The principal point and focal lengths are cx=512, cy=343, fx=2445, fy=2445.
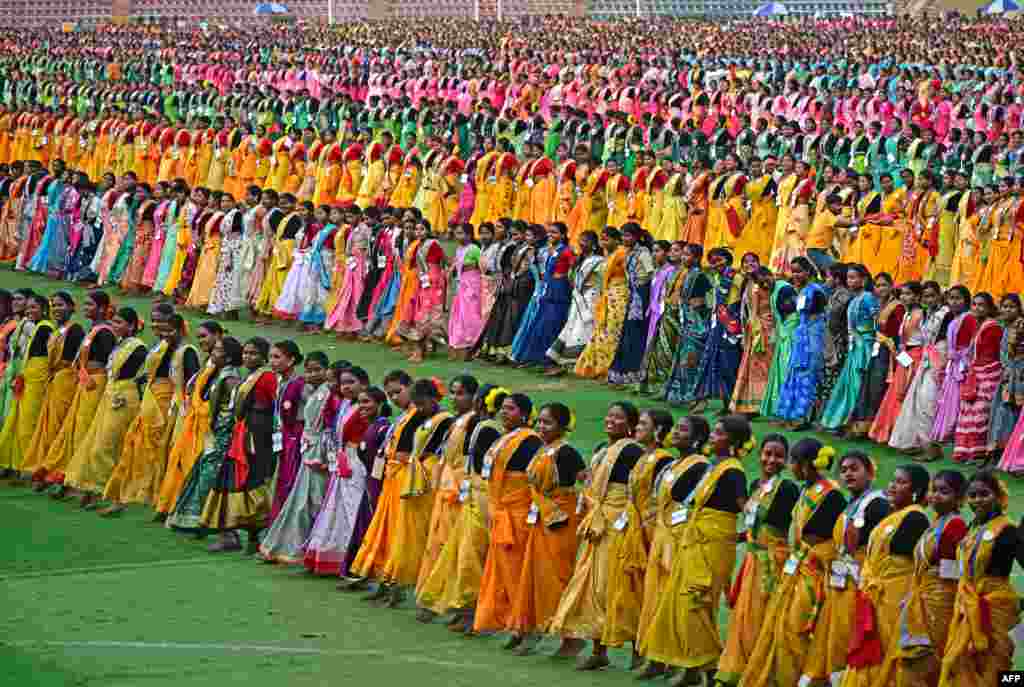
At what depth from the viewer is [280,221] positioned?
73.8ft

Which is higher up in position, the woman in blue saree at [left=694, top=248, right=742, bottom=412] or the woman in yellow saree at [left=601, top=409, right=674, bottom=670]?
the woman in blue saree at [left=694, top=248, right=742, bottom=412]

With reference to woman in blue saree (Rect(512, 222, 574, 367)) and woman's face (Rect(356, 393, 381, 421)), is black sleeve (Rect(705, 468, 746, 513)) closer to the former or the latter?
woman's face (Rect(356, 393, 381, 421))

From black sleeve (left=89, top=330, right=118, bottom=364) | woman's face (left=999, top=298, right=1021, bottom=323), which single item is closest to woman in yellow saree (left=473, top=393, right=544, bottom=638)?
black sleeve (left=89, top=330, right=118, bottom=364)

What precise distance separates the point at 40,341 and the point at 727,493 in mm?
6618

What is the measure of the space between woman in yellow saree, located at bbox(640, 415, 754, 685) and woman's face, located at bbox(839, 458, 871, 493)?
69 centimetres

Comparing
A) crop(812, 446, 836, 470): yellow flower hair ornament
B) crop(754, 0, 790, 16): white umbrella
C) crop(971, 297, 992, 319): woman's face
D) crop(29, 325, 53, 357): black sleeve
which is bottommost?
crop(812, 446, 836, 470): yellow flower hair ornament

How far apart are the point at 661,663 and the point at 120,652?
9.04 feet

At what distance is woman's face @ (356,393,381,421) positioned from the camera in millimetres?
13875

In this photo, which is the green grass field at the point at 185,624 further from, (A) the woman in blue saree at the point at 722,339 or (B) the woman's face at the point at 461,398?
(A) the woman in blue saree at the point at 722,339

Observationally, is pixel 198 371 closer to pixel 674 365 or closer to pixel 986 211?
pixel 674 365

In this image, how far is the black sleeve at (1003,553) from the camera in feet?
34.3

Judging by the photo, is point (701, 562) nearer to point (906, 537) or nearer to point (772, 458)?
point (772, 458)

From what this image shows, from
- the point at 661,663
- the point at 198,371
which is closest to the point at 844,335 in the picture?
the point at 198,371

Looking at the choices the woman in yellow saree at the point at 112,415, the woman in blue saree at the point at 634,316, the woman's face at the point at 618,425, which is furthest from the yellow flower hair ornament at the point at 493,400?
the woman in blue saree at the point at 634,316
